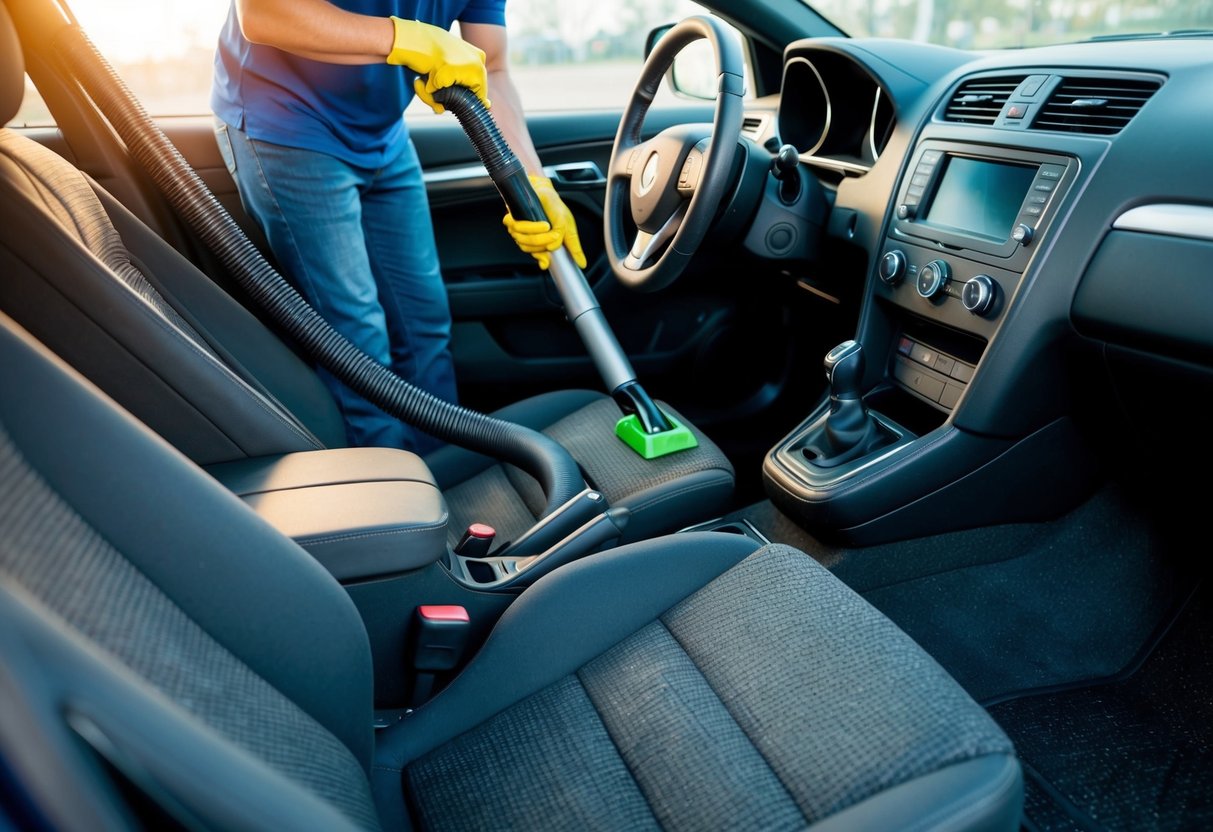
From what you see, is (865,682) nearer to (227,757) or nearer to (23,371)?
(227,757)

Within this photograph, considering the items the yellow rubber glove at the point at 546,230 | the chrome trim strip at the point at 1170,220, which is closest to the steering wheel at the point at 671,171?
the yellow rubber glove at the point at 546,230

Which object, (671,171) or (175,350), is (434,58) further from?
(175,350)

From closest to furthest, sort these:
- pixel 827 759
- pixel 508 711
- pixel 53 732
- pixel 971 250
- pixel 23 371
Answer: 1. pixel 53 732
2. pixel 23 371
3. pixel 827 759
4. pixel 508 711
5. pixel 971 250

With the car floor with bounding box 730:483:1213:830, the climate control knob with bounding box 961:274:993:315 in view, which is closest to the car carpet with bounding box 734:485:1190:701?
the car floor with bounding box 730:483:1213:830

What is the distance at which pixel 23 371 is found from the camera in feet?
2.01

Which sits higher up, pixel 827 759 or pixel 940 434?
pixel 827 759

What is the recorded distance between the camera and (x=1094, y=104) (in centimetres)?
131

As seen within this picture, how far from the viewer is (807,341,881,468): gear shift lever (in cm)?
153

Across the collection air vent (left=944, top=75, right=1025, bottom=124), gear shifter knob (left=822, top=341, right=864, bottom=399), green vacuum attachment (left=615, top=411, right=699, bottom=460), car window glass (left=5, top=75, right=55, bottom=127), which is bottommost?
green vacuum attachment (left=615, top=411, right=699, bottom=460)

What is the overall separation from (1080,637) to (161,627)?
1427mm

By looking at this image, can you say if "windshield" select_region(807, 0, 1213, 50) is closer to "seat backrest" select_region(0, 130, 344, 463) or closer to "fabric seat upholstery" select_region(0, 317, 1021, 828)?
"fabric seat upholstery" select_region(0, 317, 1021, 828)

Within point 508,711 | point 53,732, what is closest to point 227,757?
point 53,732

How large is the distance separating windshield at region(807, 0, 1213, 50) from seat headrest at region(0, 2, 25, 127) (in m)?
1.49

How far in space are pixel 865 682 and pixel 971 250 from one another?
2.77ft
